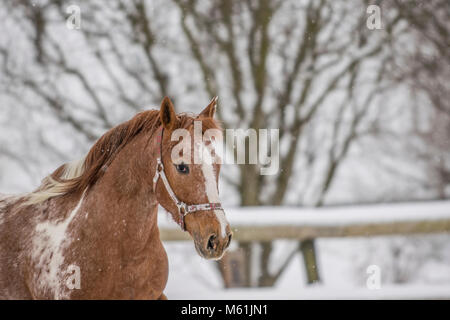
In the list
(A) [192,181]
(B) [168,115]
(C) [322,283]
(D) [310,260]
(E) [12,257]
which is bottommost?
(C) [322,283]

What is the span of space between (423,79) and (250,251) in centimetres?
315

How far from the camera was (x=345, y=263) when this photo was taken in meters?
6.79

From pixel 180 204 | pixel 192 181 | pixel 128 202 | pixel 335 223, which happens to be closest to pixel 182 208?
pixel 180 204

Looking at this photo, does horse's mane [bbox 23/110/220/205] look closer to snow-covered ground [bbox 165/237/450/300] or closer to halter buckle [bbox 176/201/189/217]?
halter buckle [bbox 176/201/189/217]

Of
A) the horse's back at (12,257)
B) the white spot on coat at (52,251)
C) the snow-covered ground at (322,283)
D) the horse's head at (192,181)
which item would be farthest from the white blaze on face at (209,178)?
the snow-covered ground at (322,283)

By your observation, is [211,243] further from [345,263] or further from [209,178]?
[345,263]

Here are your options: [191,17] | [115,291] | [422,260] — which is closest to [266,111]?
[191,17]

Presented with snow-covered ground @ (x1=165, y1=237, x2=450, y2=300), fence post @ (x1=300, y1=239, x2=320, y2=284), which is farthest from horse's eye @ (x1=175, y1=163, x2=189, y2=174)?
fence post @ (x1=300, y1=239, x2=320, y2=284)

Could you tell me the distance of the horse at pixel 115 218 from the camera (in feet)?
5.98

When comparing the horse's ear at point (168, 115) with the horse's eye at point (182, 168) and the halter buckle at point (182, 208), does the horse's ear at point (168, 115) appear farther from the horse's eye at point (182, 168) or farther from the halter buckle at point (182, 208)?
the halter buckle at point (182, 208)

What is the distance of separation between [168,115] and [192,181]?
31cm

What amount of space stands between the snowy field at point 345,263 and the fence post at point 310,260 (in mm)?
78

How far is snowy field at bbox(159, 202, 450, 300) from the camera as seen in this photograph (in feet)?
11.5
